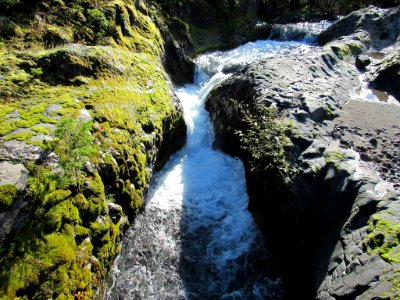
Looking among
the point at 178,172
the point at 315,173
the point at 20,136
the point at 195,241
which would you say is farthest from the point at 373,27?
the point at 20,136

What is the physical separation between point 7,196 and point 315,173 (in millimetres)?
6599

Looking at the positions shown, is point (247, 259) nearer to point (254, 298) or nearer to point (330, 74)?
point (254, 298)

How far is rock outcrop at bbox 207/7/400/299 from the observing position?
5984 millimetres

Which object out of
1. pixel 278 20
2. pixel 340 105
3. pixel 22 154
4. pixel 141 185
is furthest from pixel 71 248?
pixel 278 20

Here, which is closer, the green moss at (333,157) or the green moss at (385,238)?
the green moss at (385,238)

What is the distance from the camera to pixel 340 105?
36.8 ft

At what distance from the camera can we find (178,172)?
1128cm

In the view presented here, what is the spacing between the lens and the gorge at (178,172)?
5582mm

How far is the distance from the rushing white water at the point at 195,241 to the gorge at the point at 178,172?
0.12 feet

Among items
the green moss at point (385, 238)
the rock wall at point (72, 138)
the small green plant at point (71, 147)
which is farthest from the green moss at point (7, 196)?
the green moss at point (385, 238)

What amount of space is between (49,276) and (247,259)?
509 centimetres

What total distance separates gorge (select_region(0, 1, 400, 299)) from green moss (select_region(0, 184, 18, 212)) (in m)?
0.02

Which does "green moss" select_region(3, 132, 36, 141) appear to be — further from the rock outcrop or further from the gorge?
the rock outcrop

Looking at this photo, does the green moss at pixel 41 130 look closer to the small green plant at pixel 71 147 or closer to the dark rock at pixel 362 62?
the small green plant at pixel 71 147
